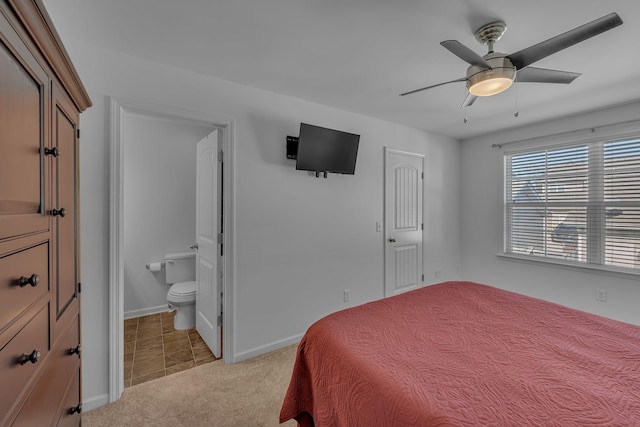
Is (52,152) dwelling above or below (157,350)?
above

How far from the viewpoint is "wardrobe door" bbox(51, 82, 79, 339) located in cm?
97

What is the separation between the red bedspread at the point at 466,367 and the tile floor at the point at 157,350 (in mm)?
1383

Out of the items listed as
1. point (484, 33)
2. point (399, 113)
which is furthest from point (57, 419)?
point (399, 113)

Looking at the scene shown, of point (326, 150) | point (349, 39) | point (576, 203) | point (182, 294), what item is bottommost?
point (182, 294)

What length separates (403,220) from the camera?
3539mm

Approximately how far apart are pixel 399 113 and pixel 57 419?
3.36 metres

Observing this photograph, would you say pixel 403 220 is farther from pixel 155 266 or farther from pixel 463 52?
pixel 155 266

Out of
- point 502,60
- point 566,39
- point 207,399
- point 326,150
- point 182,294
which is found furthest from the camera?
point 182,294

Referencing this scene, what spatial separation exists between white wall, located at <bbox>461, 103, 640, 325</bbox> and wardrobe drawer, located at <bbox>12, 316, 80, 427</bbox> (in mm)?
4428

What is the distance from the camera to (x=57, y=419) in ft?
3.12

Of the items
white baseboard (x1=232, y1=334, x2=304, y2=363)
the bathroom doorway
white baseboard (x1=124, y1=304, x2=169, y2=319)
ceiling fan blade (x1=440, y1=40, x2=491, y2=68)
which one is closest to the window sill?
ceiling fan blade (x1=440, y1=40, x2=491, y2=68)

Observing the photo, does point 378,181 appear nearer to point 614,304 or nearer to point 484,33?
point 484,33

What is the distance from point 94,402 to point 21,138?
194cm

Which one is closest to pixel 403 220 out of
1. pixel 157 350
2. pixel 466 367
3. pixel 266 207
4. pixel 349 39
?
pixel 266 207
